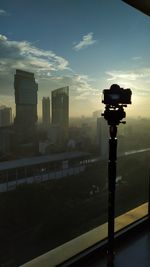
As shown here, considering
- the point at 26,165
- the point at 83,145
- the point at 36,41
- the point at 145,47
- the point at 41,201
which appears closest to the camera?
the point at 26,165

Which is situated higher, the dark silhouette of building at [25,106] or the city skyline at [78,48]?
the city skyline at [78,48]

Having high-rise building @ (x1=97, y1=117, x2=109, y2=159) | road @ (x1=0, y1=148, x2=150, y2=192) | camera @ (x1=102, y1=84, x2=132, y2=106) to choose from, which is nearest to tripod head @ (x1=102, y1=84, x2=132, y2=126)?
camera @ (x1=102, y1=84, x2=132, y2=106)

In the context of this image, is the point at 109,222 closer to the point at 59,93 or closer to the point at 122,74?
the point at 59,93

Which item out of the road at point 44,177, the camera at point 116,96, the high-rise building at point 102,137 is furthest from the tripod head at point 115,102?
the road at point 44,177

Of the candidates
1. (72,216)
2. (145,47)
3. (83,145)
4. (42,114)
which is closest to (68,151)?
(83,145)

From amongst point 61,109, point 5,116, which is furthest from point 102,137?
point 5,116

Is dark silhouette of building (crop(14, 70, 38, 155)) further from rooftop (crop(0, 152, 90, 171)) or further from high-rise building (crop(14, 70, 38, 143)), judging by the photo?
rooftop (crop(0, 152, 90, 171))

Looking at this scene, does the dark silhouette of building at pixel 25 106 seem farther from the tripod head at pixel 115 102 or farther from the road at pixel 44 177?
the tripod head at pixel 115 102
